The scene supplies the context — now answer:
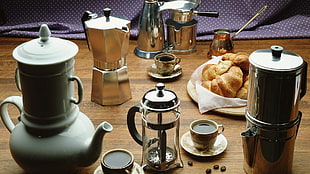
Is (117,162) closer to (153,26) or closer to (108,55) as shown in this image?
(108,55)

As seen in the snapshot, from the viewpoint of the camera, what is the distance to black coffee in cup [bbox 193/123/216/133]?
120 cm

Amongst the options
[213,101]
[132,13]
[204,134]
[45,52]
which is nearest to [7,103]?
[45,52]

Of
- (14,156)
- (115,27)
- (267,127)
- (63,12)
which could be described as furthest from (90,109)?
(63,12)

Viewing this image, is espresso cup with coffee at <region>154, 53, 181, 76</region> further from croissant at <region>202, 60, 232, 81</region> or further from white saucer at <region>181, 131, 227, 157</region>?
white saucer at <region>181, 131, 227, 157</region>

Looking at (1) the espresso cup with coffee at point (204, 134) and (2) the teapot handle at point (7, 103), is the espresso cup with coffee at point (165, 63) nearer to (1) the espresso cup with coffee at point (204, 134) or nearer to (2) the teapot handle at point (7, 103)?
(1) the espresso cup with coffee at point (204, 134)

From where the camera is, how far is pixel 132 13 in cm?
207

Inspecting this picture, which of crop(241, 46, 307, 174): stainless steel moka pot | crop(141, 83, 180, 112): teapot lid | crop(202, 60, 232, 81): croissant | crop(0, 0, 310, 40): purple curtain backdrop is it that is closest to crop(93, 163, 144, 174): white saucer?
crop(141, 83, 180, 112): teapot lid

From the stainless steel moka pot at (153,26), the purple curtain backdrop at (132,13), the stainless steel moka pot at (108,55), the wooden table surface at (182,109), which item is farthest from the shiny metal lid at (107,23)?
the purple curtain backdrop at (132,13)

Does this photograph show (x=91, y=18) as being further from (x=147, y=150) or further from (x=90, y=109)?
(x=147, y=150)

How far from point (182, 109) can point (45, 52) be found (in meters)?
0.51

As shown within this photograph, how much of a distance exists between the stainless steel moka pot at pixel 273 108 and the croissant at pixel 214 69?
0.36m

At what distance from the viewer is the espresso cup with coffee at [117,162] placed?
40.3 inches

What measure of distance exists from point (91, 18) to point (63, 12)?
0.75m

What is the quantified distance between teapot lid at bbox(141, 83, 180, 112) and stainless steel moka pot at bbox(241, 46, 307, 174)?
17 cm
